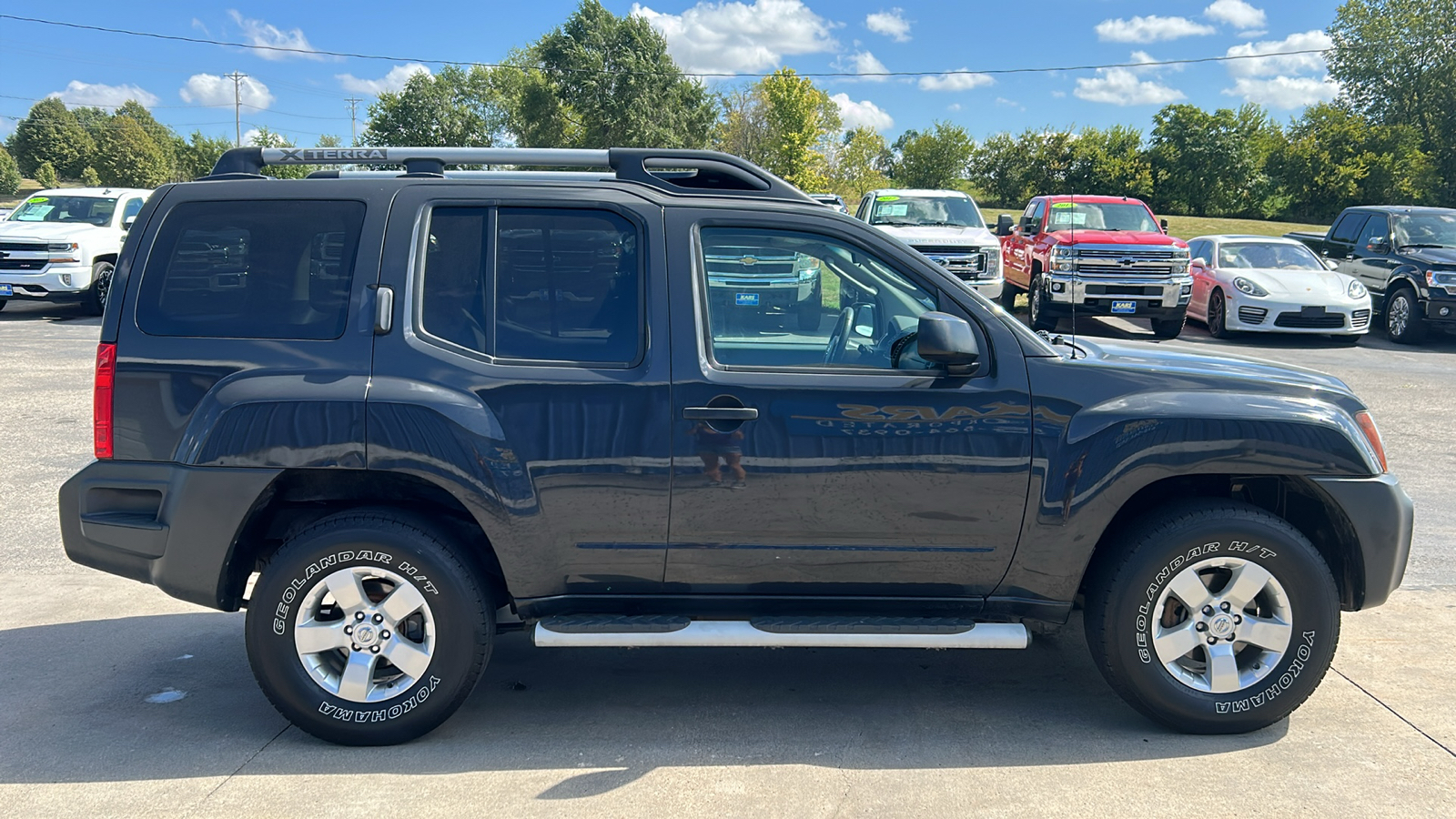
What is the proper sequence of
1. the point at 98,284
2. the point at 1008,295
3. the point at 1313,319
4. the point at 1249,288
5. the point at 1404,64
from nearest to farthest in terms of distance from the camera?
the point at 1313,319
the point at 1249,288
the point at 98,284
the point at 1008,295
the point at 1404,64

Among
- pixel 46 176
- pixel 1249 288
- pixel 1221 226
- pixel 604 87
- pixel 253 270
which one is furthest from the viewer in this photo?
pixel 46 176

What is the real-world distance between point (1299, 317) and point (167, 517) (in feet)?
51.5

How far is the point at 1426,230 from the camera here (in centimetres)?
1636

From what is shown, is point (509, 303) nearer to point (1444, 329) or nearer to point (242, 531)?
point (242, 531)

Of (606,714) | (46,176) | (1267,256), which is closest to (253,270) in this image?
(606,714)

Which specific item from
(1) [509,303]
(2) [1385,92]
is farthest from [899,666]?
(2) [1385,92]

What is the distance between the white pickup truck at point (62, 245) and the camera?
16.2 m

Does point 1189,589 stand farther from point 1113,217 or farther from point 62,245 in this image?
point 62,245

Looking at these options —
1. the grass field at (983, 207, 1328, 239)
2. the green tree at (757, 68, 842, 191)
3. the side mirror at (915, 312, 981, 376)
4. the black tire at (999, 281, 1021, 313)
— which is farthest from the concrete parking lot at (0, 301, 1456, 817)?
the green tree at (757, 68, 842, 191)

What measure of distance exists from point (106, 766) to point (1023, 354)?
339 centimetres

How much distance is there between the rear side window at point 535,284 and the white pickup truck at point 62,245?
1523 cm

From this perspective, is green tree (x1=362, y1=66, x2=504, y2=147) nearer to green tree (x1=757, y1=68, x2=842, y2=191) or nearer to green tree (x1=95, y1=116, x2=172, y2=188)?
green tree (x1=95, y1=116, x2=172, y2=188)

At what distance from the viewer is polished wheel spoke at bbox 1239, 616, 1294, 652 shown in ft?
12.0

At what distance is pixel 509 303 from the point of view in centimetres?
369
